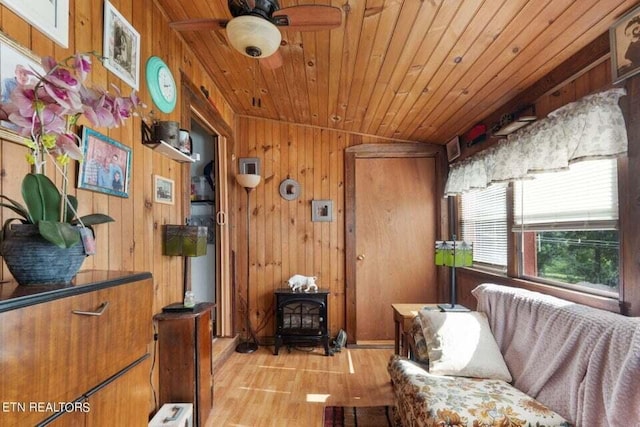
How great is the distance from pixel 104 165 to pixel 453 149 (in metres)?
3.19

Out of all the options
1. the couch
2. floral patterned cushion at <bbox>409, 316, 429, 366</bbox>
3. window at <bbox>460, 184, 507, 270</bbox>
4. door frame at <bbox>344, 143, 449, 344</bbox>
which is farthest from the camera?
door frame at <bbox>344, 143, 449, 344</bbox>

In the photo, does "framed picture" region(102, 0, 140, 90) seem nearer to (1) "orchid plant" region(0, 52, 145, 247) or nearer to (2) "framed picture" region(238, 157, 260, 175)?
(1) "orchid plant" region(0, 52, 145, 247)

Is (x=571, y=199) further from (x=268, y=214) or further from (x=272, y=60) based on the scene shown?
(x=268, y=214)

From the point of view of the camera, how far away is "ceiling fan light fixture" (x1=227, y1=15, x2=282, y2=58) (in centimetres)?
143

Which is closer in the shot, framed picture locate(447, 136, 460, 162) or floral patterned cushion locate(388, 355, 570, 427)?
floral patterned cushion locate(388, 355, 570, 427)

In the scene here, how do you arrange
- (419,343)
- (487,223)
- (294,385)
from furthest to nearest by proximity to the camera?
1. (487,223)
2. (294,385)
3. (419,343)

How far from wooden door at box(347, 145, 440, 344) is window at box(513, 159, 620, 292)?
1342mm

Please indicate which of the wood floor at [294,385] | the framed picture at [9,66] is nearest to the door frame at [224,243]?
the wood floor at [294,385]

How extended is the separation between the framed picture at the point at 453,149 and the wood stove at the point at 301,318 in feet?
6.54

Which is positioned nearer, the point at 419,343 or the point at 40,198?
the point at 40,198

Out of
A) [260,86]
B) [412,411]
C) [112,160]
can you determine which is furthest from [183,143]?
[412,411]

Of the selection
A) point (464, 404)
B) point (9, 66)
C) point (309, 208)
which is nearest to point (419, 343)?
point (464, 404)

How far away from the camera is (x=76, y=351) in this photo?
84 centimetres

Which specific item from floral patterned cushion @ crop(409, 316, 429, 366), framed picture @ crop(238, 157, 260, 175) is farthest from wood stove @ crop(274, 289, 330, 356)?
framed picture @ crop(238, 157, 260, 175)
